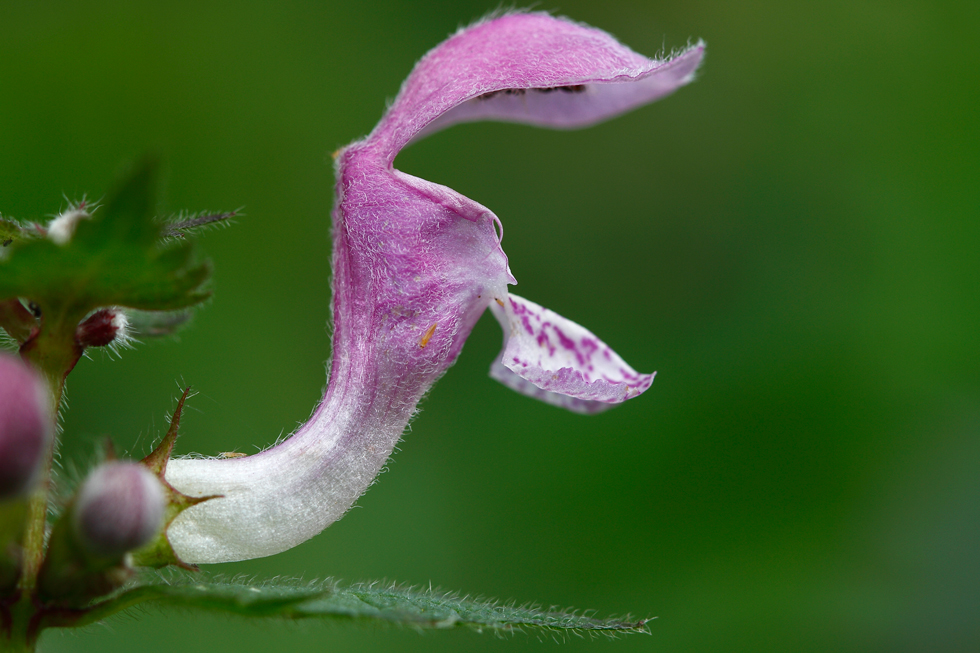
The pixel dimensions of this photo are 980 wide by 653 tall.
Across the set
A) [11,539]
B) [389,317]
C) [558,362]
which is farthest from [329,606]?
[558,362]

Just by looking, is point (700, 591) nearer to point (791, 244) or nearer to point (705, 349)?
point (705, 349)

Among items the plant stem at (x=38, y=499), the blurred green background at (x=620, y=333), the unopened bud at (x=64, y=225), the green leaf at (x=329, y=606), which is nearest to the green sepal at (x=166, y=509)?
the green leaf at (x=329, y=606)

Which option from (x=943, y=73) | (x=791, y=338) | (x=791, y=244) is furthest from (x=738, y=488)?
(x=943, y=73)

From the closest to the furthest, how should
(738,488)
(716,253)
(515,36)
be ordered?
(515,36) < (738,488) < (716,253)

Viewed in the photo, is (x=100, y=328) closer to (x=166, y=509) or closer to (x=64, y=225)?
(x=64, y=225)

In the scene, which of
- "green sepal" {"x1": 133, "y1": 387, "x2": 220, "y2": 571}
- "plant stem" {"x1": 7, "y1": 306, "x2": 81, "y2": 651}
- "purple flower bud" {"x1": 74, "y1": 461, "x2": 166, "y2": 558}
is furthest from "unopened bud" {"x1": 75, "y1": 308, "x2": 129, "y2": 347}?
"purple flower bud" {"x1": 74, "y1": 461, "x2": 166, "y2": 558}

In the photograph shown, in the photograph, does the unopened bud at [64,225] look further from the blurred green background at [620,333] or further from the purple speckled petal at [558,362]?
the blurred green background at [620,333]

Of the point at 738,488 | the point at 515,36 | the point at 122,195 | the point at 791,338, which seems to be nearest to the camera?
the point at 122,195
